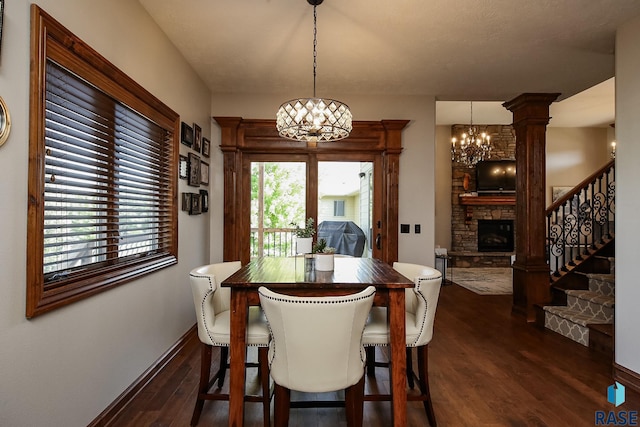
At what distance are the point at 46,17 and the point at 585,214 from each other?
5546mm

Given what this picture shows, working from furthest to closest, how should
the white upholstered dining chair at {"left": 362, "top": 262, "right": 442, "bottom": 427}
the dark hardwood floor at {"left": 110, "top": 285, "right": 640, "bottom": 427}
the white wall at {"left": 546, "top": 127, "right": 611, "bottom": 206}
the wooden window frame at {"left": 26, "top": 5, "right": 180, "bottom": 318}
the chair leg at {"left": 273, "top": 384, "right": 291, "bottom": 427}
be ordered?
1. the white wall at {"left": 546, "top": 127, "right": 611, "bottom": 206}
2. the dark hardwood floor at {"left": 110, "top": 285, "right": 640, "bottom": 427}
3. the white upholstered dining chair at {"left": 362, "top": 262, "right": 442, "bottom": 427}
4. the chair leg at {"left": 273, "top": 384, "right": 291, "bottom": 427}
5. the wooden window frame at {"left": 26, "top": 5, "right": 180, "bottom": 318}

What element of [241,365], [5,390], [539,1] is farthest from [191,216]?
[539,1]

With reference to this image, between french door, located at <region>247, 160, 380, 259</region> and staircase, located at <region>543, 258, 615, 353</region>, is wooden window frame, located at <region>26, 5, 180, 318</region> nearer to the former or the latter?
french door, located at <region>247, 160, 380, 259</region>

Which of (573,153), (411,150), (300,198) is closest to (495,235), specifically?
(573,153)

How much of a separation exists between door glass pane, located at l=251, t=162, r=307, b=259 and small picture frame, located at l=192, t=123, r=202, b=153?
81 centimetres

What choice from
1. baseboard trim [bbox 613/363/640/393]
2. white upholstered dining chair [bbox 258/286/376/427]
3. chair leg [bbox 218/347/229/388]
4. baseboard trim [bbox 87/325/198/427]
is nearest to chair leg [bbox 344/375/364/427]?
white upholstered dining chair [bbox 258/286/376/427]

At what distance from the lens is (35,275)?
1.54 meters

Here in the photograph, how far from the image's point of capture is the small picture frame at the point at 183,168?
10.7 ft

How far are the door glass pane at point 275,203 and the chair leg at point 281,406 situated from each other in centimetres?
274

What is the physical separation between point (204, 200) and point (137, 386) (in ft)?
6.80

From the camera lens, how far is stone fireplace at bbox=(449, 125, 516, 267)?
8133mm

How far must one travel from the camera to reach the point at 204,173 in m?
4.00

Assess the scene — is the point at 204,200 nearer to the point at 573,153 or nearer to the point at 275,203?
the point at 275,203

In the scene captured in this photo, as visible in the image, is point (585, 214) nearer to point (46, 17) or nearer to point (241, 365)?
point (241, 365)
